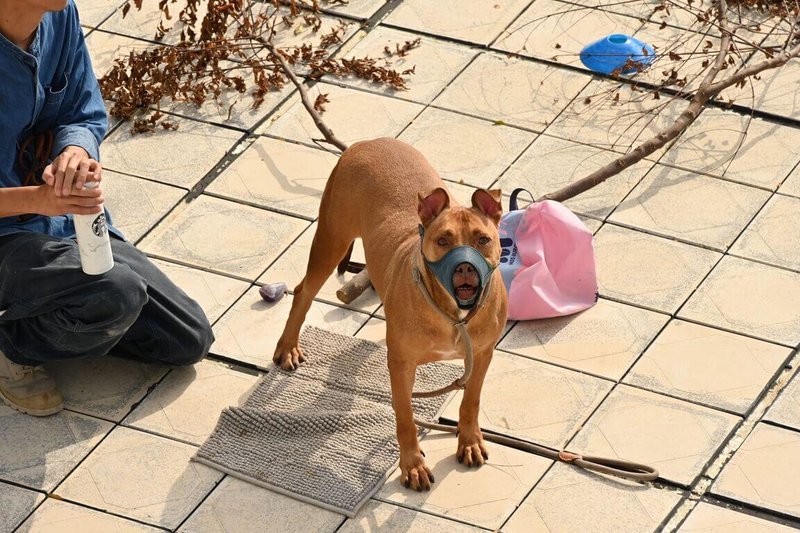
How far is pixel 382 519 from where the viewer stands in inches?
205

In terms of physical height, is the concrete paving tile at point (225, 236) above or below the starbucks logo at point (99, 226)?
below

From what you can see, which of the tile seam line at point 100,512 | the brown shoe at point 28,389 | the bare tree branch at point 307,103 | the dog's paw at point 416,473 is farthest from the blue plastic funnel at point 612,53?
the tile seam line at point 100,512

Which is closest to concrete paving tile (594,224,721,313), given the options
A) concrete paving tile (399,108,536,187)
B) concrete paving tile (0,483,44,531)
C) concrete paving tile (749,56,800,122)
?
concrete paving tile (399,108,536,187)

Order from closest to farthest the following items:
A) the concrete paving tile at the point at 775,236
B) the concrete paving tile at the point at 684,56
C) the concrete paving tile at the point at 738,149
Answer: the concrete paving tile at the point at 775,236
the concrete paving tile at the point at 738,149
the concrete paving tile at the point at 684,56

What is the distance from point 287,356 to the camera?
19.7ft

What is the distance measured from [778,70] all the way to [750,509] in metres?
3.56

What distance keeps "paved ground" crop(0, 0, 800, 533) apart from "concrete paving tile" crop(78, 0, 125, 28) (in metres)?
0.02

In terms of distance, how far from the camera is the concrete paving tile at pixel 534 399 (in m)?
5.66

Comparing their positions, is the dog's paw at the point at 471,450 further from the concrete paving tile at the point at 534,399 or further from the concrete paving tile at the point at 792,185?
the concrete paving tile at the point at 792,185

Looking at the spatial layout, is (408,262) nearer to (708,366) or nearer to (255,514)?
(255,514)

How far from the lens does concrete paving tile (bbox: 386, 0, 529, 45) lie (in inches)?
328

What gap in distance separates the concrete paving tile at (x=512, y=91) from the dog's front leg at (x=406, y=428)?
273cm

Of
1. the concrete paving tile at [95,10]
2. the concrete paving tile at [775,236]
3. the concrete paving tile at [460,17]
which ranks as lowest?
the concrete paving tile at [775,236]

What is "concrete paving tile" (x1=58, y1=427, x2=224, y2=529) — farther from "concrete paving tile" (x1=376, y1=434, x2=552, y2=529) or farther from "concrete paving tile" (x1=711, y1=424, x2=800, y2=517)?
"concrete paving tile" (x1=711, y1=424, x2=800, y2=517)
